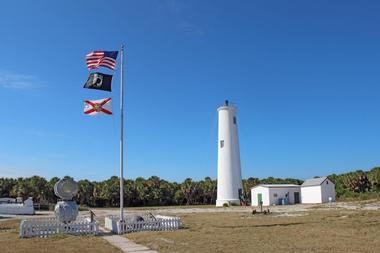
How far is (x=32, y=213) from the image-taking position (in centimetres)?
4091

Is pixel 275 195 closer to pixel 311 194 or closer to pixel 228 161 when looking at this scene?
pixel 311 194

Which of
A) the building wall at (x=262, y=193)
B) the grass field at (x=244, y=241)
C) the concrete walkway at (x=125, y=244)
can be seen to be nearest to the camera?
the grass field at (x=244, y=241)

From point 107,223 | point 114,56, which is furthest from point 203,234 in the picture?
point 114,56

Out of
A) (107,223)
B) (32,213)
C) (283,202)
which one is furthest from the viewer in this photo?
(283,202)

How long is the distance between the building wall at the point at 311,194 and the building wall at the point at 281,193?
1056 millimetres

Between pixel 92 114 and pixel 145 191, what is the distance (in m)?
41.5

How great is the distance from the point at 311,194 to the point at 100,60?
1461 inches

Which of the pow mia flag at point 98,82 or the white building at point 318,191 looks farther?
the white building at point 318,191

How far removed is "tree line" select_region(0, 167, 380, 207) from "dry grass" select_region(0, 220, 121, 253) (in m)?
39.4

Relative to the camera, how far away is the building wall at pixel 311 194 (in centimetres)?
4959

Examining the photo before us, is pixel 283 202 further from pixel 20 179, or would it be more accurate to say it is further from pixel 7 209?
pixel 20 179

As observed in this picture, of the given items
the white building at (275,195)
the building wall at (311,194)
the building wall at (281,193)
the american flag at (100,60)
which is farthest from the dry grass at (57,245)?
the building wall at (311,194)

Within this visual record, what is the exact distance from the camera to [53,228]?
1891cm

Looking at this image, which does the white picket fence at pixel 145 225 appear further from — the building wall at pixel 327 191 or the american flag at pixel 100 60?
the building wall at pixel 327 191
